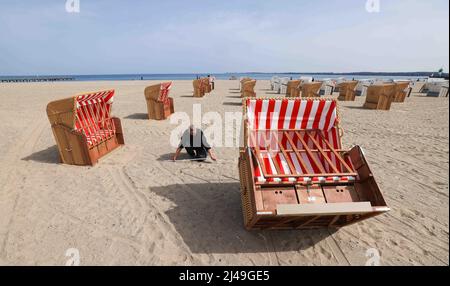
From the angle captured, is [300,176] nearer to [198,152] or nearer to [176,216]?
[176,216]

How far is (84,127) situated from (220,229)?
581 centimetres

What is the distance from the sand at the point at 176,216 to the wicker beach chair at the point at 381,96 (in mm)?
8736

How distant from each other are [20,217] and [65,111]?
307cm

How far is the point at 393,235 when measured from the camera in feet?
13.9

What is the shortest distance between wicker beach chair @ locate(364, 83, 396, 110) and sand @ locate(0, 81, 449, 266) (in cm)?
874

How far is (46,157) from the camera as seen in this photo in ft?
25.0

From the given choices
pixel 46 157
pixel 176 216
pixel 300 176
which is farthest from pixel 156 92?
pixel 300 176

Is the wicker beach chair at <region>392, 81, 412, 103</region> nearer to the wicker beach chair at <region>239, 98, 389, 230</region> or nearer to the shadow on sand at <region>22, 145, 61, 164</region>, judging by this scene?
the wicker beach chair at <region>239, 98, 389, 230</region>

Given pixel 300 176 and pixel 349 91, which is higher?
pixel 300 176

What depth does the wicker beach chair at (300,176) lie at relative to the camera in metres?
3.52

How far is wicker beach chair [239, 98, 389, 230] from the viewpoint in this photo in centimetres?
352

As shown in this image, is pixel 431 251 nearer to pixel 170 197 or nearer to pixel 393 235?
pixel 393 235

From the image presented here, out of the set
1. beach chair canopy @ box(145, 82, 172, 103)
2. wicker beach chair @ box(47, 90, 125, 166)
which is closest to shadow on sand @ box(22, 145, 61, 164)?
wicker beach chair @ box(47, 90, 125, 166)
